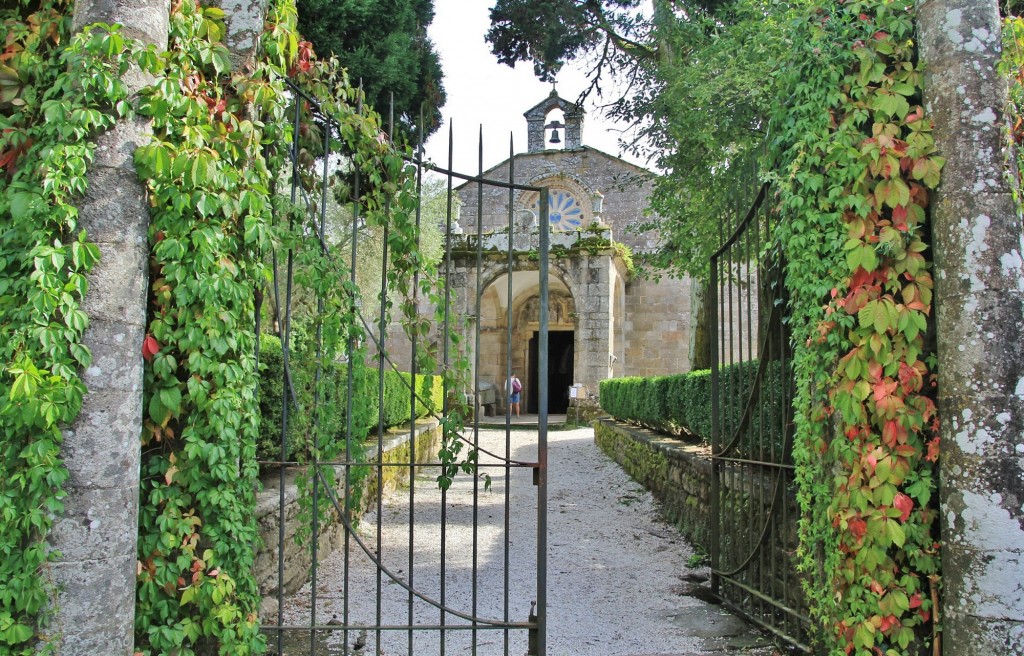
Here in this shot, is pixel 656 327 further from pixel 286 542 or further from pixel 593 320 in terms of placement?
pixel 286 542

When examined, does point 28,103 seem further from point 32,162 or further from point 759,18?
point 759,18

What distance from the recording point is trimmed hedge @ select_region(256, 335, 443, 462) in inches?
122

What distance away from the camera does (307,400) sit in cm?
313

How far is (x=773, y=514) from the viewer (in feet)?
11.8

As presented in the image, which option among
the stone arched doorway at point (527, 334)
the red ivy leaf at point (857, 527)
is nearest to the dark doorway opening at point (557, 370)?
the stone arched doorway at point (527, 334)

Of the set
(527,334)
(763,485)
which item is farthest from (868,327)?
(527,334)

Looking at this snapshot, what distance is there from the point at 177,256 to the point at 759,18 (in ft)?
26.7

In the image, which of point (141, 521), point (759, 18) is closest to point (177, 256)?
point (141, 521)

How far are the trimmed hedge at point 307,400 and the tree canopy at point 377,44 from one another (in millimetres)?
4682

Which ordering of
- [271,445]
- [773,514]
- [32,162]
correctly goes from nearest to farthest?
[32,162], [773,514], [271,445]

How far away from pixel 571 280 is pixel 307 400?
13.9m

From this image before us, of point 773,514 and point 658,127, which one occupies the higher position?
point 658,127

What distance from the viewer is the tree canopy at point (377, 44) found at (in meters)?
9.98

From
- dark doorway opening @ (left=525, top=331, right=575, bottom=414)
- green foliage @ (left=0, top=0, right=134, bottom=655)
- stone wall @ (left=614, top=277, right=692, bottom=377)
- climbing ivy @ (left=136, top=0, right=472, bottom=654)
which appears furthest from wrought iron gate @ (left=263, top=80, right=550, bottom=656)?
dark doorway opening @ (left=525, top=331, right=575, bottom=414)
